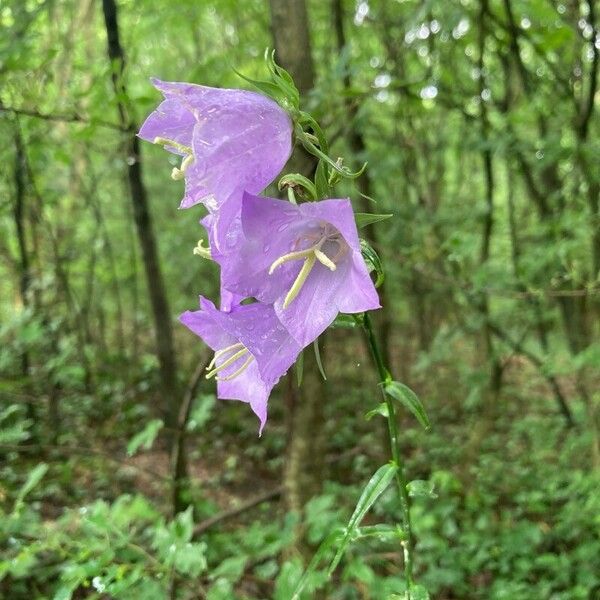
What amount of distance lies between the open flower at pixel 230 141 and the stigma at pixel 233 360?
0.96 ft

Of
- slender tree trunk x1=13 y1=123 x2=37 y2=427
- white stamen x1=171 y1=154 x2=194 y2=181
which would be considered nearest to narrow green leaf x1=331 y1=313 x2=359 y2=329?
white stamen x1=171 y1=154 x2=194 y2=181

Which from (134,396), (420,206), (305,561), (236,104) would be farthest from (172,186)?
(236,104)

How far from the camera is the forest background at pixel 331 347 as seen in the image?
2549 millimetres

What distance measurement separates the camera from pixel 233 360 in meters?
1.15

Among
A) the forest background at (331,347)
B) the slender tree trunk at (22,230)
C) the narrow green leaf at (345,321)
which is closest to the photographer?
the narrow green leaf at (345,321)

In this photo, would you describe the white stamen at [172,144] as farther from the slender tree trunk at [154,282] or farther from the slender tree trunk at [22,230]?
the slender tree trunk at [22,230]

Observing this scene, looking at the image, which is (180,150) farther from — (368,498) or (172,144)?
(368,498)

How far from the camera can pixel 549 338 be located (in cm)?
501

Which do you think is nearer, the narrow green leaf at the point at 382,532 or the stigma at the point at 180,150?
the stigma at the point at 180,150

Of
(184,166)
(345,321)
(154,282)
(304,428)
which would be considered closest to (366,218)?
(345,321)

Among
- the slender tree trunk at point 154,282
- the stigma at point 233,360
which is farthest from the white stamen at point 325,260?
the slender tree trunk at point 154,282

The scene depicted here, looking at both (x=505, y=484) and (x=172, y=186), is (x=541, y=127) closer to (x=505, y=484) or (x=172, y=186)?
(x=505, y=484)

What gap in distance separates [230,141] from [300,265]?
0.24 m

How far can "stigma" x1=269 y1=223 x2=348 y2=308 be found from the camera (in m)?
0.97
